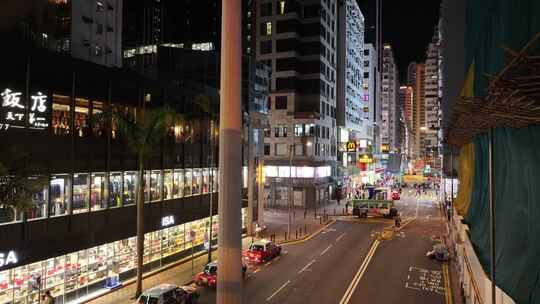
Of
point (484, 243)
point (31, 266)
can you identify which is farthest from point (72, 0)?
point (484, 243)

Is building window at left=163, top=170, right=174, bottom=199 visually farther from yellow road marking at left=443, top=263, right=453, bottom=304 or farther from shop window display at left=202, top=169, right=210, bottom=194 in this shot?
yellow road marking at left=443, top=263, right=453, bottom=304

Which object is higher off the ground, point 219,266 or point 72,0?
point 72,0

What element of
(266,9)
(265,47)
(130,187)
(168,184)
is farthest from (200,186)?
(266,9)

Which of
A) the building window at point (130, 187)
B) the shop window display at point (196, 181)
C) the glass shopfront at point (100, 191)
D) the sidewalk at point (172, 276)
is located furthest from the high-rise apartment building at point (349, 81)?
the building window at point (130, 187)

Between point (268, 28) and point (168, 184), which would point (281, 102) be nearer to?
point (268, 28)

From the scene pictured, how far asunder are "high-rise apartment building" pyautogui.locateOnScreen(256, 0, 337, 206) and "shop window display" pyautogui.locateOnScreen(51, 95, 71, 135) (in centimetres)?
4867

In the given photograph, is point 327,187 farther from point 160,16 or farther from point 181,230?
point 160,16

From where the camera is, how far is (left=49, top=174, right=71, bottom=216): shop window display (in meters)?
21.7

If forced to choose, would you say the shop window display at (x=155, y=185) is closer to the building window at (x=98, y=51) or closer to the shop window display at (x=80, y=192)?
the shop window display at (x=80, y=192)

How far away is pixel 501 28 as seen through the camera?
1753cm

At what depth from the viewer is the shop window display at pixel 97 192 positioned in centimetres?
2444

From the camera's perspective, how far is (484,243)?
2117 centimetres

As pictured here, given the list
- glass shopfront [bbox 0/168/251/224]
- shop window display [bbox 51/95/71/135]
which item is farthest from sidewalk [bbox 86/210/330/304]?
shop window display [bbox 51/95/71/135]

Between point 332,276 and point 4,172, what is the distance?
2098 centimetres
